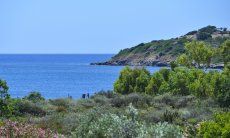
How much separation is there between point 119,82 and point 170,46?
435 feet

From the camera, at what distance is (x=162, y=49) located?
173375mm

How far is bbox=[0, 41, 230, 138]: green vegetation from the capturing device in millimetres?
10812

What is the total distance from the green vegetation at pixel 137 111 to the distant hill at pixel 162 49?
379ft

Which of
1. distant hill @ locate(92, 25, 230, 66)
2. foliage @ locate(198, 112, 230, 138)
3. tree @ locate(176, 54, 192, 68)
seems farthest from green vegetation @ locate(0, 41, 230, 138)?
distant hill @ locate(92, 25, 230, 66)

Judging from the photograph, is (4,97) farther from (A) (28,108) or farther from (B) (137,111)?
(A) (28,108)

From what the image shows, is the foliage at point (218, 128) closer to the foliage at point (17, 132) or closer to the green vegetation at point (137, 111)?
the green vegetation at point (137, 111)

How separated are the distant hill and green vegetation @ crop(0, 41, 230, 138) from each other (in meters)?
116

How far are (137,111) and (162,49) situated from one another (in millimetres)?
162381

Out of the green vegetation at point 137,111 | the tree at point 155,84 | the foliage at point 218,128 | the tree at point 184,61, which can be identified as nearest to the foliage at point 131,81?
the green vegetation at point 137,111

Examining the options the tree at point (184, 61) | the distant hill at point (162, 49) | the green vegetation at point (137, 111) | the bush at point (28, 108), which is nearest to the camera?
the green vegetation at point (137, 111)

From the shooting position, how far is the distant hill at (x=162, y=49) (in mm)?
161250

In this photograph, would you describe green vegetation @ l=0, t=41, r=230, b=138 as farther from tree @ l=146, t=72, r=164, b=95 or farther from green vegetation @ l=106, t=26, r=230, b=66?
green vegetation @ l=106, t=26, r=230, b=66

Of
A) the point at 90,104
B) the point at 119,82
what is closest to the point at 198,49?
the point at 119,82

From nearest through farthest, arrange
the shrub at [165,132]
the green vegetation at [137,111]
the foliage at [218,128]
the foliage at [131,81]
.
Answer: the shrub at [165,132] → the green vegetation at [137,111] → the foliage at [218,128] → the foliage at [131,81]
